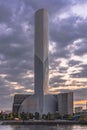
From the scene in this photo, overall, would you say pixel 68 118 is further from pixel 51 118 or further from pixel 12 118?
pixel 12 118

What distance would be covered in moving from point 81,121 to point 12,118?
4500 cm

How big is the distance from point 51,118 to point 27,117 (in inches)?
562

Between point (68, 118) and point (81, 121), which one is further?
point (68, 118)

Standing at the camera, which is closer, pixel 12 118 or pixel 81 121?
pixel 81 121

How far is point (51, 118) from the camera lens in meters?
193

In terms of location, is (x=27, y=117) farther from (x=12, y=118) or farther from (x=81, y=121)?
(x=81, y=121)

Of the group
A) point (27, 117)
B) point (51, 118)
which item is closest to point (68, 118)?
point (51, 118)

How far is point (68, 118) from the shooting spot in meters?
197

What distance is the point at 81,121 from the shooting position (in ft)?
569

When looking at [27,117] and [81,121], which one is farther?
[27,117]

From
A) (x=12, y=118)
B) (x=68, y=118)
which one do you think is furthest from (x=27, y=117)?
(x=68, y=118)

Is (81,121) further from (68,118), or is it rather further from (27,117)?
(27,117)

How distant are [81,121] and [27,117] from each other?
122ft

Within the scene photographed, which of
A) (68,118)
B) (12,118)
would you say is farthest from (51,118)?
(12,118)
